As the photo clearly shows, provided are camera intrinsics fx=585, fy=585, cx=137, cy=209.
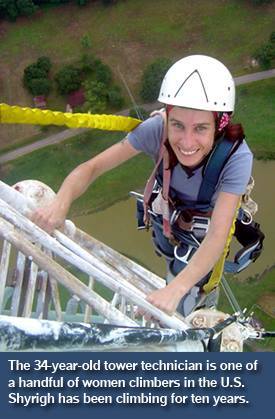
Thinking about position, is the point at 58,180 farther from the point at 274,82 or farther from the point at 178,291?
the point at 178,291

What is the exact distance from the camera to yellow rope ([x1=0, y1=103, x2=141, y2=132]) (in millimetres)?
5230

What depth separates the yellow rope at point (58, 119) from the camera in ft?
17.2

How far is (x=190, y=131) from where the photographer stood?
18.6ft

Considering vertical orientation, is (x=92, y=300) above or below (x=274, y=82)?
below

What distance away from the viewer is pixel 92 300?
18.8ft

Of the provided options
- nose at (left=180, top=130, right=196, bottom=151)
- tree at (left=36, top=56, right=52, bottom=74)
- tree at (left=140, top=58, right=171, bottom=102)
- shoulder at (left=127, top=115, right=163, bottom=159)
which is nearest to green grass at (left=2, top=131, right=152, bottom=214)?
tree at (left=140, top=58, right=171, bottom=102)

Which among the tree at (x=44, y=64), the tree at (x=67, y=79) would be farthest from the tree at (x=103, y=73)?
the tree at (x=44, y=64)

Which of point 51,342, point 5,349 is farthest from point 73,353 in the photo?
point 5,349

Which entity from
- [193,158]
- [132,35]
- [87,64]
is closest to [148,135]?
[193,158]

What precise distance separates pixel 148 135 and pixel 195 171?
0.65 metres

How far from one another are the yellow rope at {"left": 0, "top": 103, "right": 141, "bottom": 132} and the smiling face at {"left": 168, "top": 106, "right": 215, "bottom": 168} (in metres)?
0.73

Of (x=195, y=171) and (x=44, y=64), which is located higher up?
(x=44, y=64)

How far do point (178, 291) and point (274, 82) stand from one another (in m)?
20.9

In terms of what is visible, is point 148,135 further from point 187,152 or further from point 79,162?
point 79,162
